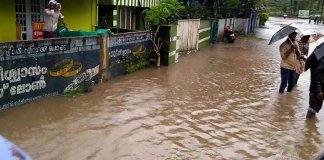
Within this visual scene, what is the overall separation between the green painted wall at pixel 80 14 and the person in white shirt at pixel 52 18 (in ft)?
11.1

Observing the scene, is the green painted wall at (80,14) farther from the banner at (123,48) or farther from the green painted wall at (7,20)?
the banner at (123,48)

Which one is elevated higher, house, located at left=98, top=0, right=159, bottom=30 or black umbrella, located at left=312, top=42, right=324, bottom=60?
house, located at left=98, top=0, right=159, bottom=30

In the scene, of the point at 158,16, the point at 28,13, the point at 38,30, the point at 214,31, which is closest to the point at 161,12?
the point at 158,16

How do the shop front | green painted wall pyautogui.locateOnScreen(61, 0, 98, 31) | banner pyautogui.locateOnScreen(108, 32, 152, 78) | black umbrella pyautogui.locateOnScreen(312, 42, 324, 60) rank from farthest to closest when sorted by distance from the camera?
green painted wall pyautogui.locateOnScreen(61, 0, 98, 31) < the shop front < banner pyautogui.locateOnScreen(108, 32, 152, 78) < black umbrella pyautogui.locateOnScreen(312, 42, 324, 60)

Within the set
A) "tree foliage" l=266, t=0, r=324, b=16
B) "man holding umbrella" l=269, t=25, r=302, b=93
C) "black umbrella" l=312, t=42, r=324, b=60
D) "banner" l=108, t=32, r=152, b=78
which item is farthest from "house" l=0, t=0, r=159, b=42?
"tree foliage" l=266, t=0, r=324, b=16

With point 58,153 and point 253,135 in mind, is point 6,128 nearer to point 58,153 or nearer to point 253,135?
point 58,153

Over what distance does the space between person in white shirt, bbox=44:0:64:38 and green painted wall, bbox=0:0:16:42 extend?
5.40ft

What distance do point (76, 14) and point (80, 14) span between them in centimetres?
19

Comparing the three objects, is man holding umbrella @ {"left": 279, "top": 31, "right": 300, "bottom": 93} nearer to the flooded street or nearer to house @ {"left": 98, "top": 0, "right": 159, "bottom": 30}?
the flooded street

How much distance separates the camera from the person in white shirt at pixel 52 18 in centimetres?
894

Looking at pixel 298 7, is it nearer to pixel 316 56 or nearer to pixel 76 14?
pixel 76 14

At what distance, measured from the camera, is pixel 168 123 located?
21.1ft

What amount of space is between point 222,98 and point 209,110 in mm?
1107

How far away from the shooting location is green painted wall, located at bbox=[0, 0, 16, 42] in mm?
9953
